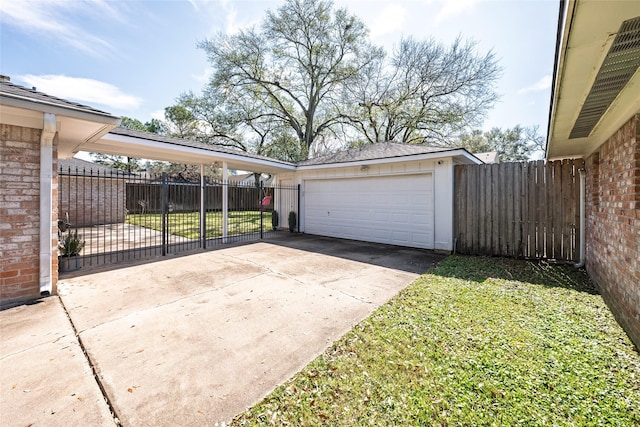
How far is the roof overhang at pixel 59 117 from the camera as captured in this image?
132 inches

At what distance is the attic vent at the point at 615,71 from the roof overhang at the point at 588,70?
0.01 meters

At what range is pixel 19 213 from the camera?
3.79 m

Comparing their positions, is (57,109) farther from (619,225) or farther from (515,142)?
(515,142)

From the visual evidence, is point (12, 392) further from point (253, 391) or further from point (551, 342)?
point (551, 342)

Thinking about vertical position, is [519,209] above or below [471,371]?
above

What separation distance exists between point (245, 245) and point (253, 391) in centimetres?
676

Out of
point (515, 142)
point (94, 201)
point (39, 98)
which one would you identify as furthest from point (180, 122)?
point (515, 142)

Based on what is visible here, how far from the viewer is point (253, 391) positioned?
2.10 metres

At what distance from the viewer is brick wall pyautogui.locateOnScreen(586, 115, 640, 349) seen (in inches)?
114

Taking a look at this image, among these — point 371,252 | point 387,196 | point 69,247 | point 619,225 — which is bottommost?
point 371,252

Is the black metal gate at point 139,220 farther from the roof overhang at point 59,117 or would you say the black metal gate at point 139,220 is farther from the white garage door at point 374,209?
the white garage door at point 374,209

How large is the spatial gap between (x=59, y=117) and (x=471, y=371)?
614 cm

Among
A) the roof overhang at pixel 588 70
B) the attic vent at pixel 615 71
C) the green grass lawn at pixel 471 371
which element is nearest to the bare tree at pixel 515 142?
the roof overhang at pixel 588 70

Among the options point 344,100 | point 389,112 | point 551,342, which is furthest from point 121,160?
point 551,342
